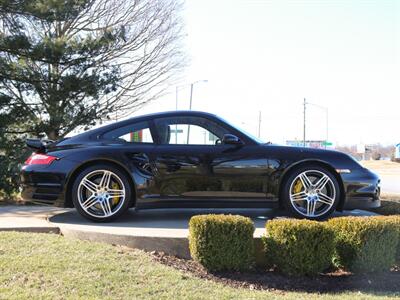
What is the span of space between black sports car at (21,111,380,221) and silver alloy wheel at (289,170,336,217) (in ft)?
0.04

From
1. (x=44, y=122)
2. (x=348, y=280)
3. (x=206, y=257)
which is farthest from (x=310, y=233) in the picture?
(x=44, y=122)

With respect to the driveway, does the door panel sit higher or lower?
higher

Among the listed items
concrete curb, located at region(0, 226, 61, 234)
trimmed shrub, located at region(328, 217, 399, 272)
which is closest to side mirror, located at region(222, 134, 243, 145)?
trimmed shrub, located at region(328, 217, 399, 272)

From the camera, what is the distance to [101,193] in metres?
5.71

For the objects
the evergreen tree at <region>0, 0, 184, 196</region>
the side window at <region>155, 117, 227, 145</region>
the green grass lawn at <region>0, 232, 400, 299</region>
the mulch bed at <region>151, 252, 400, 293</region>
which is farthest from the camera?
the evergreen tree at <region>0, 0, 184, 196</region>

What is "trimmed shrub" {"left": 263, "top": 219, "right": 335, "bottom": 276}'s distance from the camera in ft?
14.2

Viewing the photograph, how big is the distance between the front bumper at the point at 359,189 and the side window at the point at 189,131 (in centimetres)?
155

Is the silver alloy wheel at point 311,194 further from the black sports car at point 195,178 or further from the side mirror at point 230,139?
the side mirror at point 230,139

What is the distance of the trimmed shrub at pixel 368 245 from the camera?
444 cm

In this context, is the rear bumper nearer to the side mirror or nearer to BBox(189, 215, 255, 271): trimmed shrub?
the side mirror

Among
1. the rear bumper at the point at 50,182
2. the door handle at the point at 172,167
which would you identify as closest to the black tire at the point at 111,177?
the rear bumper at the point at 50,182

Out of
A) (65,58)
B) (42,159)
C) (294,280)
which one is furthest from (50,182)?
(65,58)

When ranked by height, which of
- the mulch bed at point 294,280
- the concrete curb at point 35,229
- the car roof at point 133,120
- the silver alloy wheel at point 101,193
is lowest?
the mulch bed at point 294,280

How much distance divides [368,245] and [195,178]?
2.05 meters
